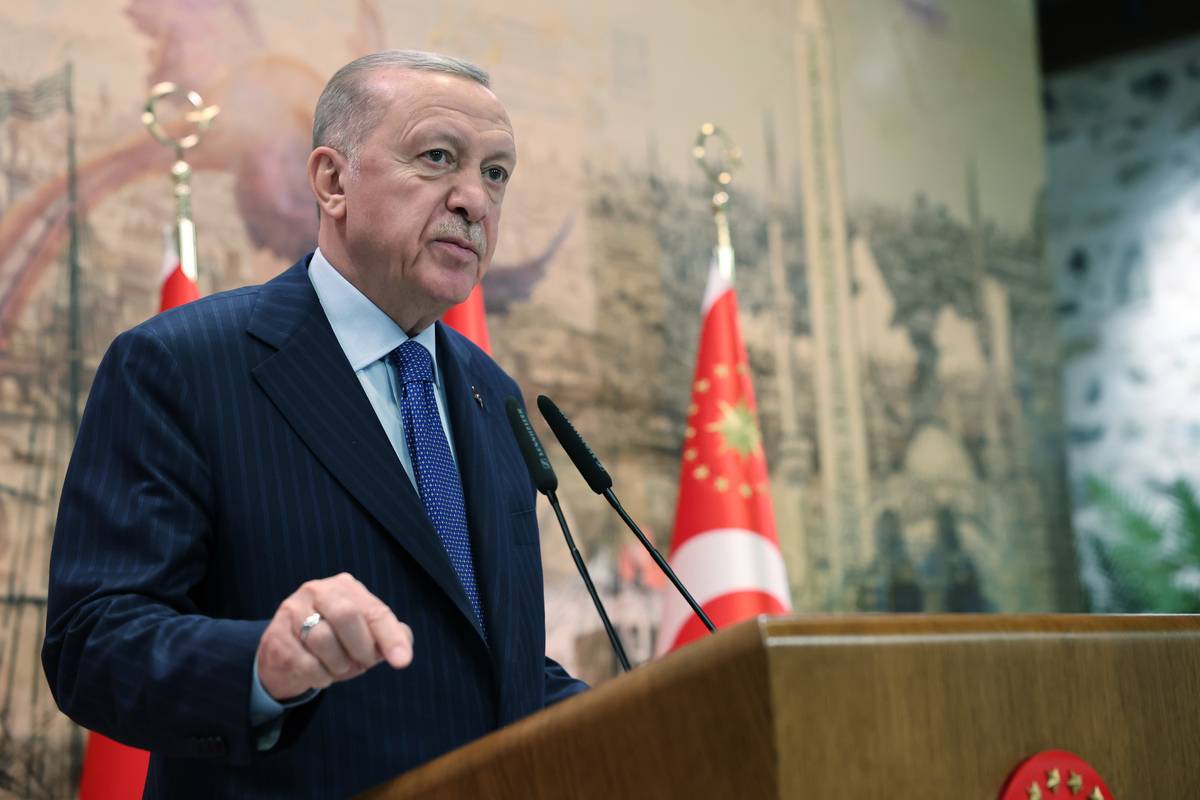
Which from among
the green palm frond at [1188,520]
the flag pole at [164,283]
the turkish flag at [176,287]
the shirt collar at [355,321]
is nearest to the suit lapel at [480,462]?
the shirt collar at [355,321]

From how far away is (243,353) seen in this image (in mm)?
1764

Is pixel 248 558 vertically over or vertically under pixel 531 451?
under

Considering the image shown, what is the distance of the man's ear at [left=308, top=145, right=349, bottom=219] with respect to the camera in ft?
6.64

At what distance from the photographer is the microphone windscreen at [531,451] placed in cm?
192

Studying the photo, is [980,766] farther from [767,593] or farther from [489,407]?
[767,593]

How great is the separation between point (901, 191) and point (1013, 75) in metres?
1.46

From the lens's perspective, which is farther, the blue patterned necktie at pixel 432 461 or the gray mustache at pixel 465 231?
the gray mustache at pixel 465 231

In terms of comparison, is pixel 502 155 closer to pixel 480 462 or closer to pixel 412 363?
pixel 412 363

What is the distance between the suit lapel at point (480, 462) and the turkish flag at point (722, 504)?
2233 mm

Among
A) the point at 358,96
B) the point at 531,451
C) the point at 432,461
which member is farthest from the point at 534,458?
the point at 358,96

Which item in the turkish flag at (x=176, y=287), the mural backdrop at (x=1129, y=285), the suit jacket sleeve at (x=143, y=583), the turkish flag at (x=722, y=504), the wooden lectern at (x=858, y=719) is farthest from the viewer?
the mural backdrop at (x=1129, y=285)

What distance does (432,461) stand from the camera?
185 centimetres

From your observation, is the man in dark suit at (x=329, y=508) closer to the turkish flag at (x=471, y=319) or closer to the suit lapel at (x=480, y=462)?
the suit lapel at (x=480, y=462)

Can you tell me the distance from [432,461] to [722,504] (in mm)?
2724
